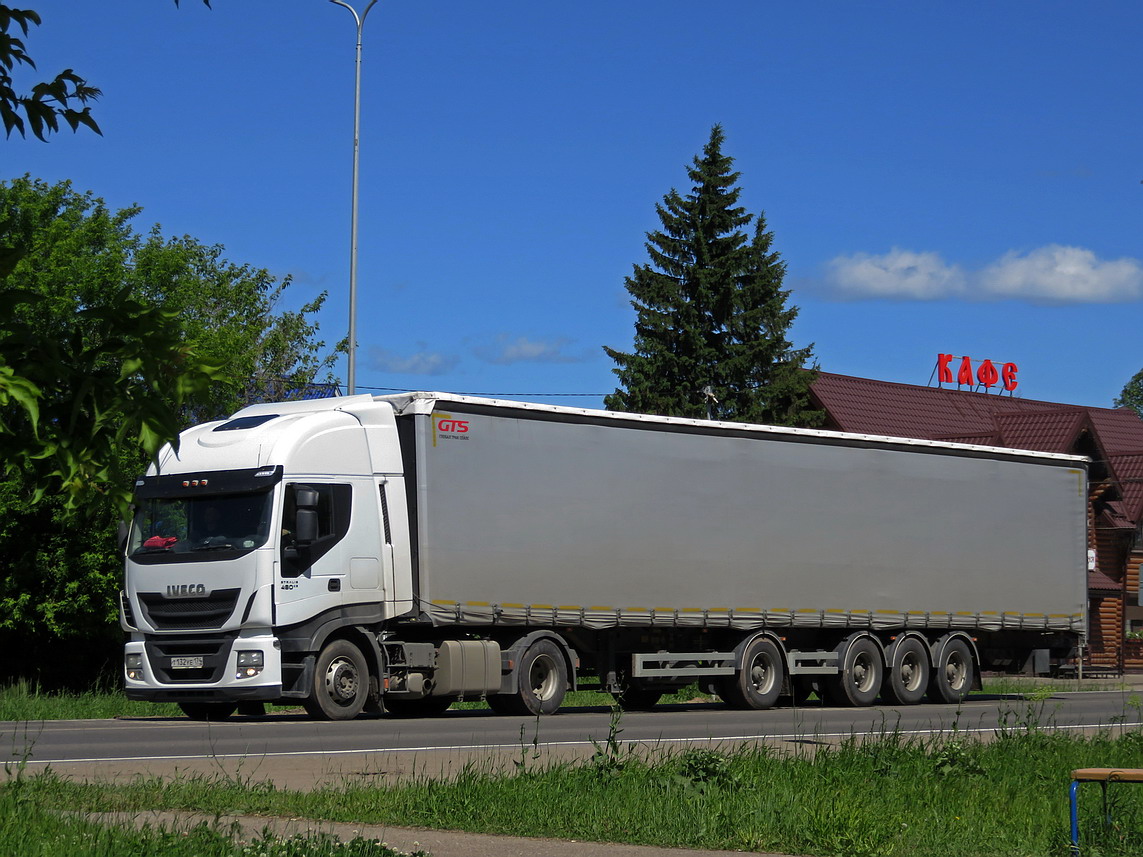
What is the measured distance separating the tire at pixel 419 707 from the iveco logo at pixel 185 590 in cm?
346

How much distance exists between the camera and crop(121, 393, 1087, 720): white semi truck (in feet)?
64.4

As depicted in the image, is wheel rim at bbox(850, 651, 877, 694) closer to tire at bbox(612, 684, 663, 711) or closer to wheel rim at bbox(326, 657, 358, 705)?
tire at bbox(612, 684, 663, 711)

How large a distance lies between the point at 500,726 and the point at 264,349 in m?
23.5

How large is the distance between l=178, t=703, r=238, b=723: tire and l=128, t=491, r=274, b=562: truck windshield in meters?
2.60

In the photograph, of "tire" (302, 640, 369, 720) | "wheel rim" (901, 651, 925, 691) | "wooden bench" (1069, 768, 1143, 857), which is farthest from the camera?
"wheel rim" (901, 651, 925, 691)

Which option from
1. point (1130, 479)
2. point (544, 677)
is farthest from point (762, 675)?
point (1130, 479)

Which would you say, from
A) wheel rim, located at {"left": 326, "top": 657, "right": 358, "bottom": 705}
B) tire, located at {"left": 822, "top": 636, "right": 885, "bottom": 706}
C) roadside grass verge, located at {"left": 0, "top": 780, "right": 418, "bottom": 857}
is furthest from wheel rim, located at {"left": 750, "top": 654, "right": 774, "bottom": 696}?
roadside grass verge, located at {"left": 0, "top": 780, "right": 418, "bottom": 857}

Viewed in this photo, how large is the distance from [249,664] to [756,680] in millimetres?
8594

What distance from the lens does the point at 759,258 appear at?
4856cm

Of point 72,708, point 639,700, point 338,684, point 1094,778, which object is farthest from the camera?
point 639,700

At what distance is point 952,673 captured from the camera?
27.5 m

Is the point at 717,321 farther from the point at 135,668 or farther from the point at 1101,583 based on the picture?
the point at 135,668

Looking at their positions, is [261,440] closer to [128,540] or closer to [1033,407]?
[128,540]

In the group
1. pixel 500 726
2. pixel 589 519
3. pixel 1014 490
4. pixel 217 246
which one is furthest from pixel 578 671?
pixel 217 246
